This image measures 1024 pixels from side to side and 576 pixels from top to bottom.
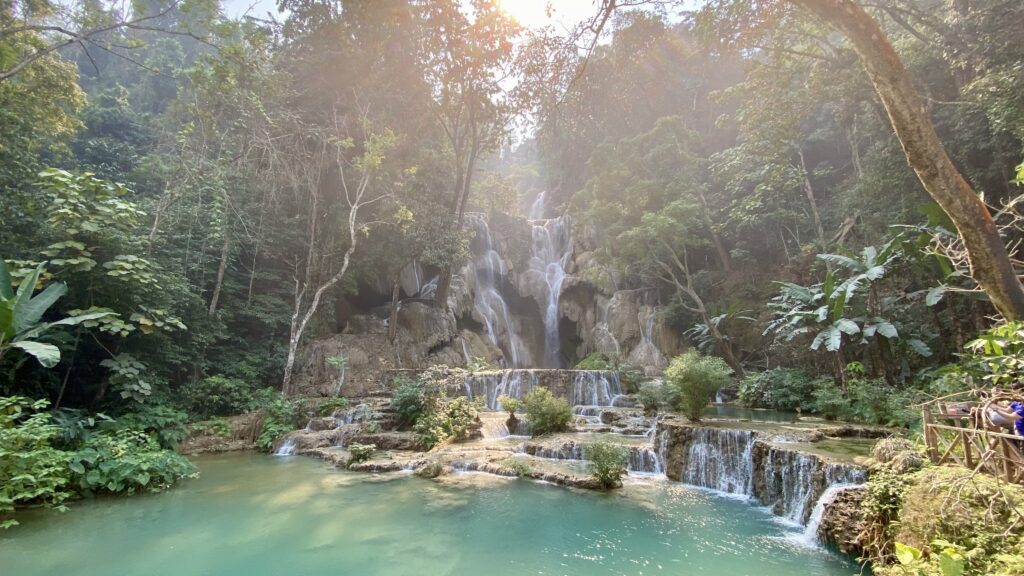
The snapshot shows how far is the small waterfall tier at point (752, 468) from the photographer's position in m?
5.68

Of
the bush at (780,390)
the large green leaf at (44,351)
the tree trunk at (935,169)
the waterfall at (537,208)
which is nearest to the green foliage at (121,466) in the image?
the large green leaf at (44,351)

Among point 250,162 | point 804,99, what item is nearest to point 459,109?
point 250,162

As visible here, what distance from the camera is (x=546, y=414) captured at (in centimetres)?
1015

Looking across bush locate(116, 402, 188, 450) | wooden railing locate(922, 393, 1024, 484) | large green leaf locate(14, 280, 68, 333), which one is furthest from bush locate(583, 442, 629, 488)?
large green leaf locate(14, 280, 68, 333)

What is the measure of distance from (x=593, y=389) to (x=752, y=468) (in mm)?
7200

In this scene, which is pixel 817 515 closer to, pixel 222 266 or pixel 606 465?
pixel 606 465

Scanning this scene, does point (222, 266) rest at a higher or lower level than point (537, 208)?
lower

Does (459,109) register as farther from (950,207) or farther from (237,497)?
(950,207)

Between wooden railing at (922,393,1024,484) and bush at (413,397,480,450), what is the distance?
8010 mm

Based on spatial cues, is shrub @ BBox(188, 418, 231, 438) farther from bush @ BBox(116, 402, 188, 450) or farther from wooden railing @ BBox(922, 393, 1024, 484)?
wooden railing @ BBox(922, 393, 1024, 484)

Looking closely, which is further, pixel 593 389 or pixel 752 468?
pixel 593 389

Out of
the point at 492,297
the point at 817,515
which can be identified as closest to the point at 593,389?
the point at 817,515

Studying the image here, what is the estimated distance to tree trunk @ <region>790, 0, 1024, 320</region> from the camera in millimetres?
3293

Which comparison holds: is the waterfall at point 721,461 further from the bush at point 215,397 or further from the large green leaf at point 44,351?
the bush at point 215,397
